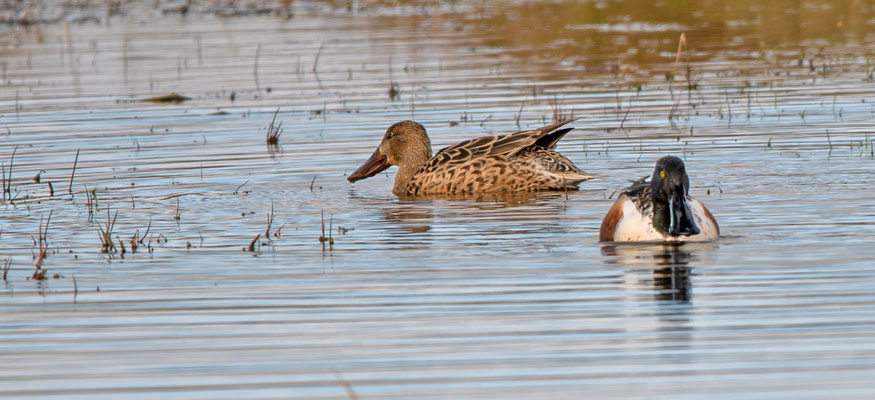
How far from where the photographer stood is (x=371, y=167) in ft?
37.2

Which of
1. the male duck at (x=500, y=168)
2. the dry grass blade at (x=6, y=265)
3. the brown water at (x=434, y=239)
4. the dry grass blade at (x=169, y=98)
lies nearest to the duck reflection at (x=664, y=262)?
the brown water at (x=434, y=239)

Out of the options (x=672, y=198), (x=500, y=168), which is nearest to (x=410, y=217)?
(x=500, y=168)

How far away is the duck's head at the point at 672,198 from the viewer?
7.58 m

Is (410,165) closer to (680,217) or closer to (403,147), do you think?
(403,147)

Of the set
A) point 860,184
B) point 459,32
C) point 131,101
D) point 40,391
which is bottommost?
point 40,391

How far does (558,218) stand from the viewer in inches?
354

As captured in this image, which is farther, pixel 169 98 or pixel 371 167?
pixel 169 98

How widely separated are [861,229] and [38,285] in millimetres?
4672

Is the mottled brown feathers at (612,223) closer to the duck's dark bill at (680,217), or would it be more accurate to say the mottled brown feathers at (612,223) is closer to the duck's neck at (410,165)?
the duck's dark bill at (680,217)

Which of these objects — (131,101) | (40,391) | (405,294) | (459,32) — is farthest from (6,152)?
(459,32)

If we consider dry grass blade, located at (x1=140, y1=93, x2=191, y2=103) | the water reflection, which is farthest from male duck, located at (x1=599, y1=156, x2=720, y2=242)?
dry grass blade, located at (x1=140, y1=93, x2=191, y2=103)

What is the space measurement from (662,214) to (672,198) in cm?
15

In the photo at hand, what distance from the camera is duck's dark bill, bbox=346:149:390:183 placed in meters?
11.2

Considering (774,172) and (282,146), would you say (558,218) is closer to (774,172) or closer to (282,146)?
(774,172)
